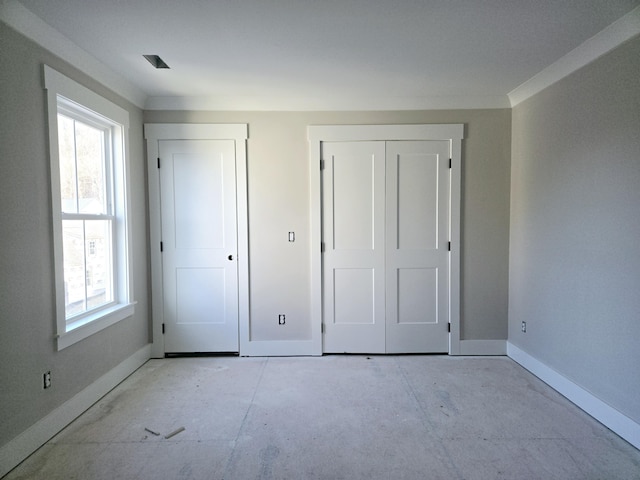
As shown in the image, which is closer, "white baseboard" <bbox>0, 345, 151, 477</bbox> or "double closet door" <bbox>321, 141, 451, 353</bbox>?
"white baseboard" <bbox>0, 345, 151, 477</bbox>

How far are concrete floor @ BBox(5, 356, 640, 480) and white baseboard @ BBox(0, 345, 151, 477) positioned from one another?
0.05 meters

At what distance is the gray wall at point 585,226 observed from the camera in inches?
78.6

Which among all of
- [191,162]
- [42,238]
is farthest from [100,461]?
[191,162]

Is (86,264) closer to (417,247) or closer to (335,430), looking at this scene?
(335,430)

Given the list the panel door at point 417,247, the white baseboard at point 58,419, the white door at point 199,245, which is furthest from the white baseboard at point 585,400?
the white baseboard at point 58,419

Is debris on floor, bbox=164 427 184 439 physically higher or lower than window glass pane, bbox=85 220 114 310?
lower

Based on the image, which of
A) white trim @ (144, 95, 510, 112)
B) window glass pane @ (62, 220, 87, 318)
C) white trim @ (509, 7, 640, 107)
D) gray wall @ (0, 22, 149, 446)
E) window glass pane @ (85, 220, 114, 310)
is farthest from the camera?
white trim @ (144, 95, 510, 112)

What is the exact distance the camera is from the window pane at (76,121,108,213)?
247 centimetres

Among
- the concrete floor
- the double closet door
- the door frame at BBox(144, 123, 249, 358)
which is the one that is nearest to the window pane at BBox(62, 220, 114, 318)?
the door frame at BBox(144, 123, 249, 358)

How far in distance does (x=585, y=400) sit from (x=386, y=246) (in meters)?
1.83

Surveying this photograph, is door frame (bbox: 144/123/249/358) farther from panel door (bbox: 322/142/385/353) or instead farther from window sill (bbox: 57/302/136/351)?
panel door (bbox: 322/142/385/353)

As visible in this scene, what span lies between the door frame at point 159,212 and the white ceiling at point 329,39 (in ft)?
1.16

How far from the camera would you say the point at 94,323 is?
8.00 ft

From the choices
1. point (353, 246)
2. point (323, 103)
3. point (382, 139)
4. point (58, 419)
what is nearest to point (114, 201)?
point (58, 419)
